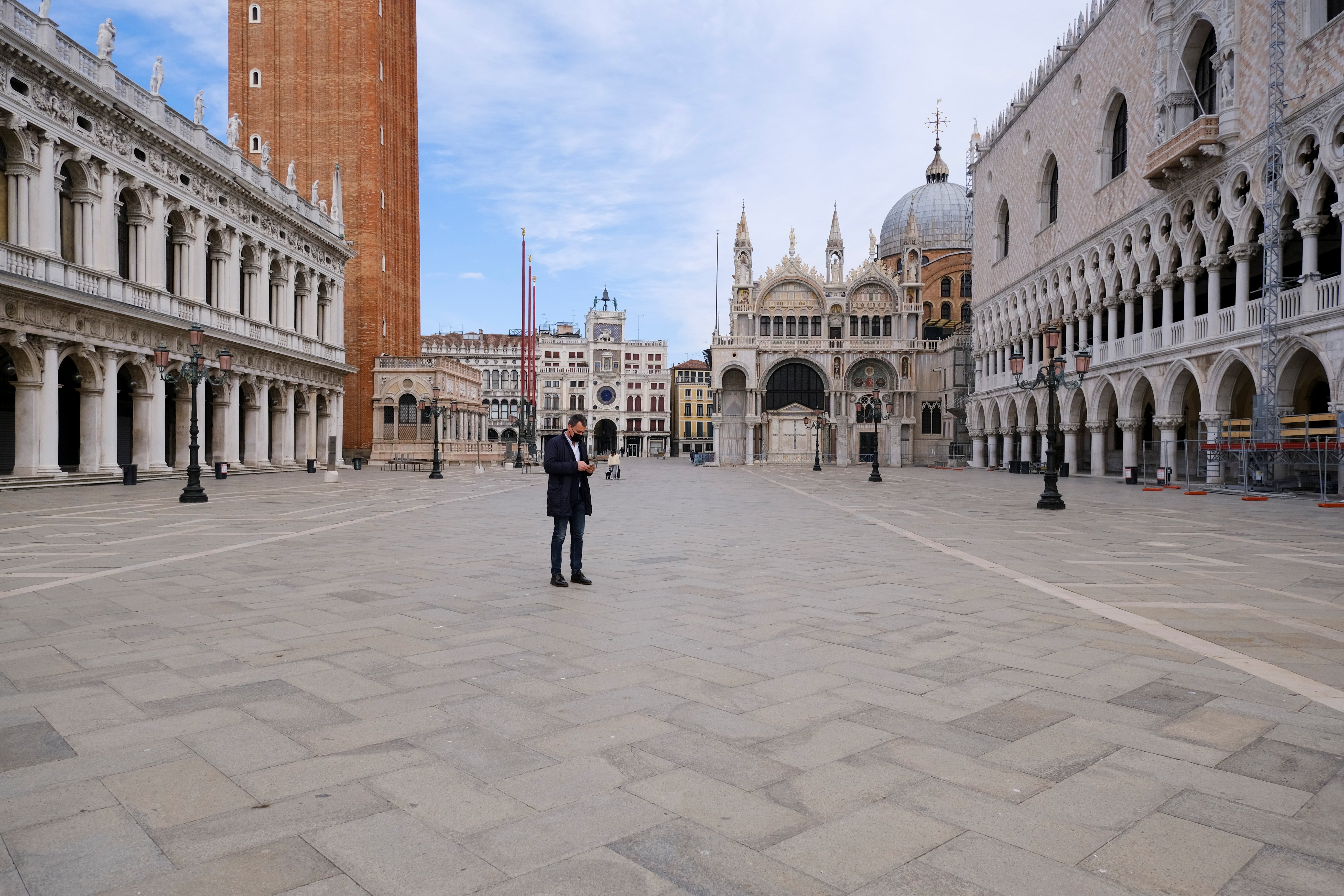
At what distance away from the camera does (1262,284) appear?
2612 cm

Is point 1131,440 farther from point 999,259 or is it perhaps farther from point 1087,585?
point 1087,585

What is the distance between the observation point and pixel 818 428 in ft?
168

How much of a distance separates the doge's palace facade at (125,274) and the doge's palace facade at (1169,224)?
35.6 m

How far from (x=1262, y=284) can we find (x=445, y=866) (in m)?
31.5

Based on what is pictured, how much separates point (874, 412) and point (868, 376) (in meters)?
27.2

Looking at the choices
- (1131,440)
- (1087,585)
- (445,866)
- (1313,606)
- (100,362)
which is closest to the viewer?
(445,866)

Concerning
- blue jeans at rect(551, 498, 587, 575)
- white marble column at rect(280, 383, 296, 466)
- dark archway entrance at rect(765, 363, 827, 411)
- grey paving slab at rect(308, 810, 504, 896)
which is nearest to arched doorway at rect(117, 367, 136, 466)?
white marble column at rect(280, 383, 296, 466)

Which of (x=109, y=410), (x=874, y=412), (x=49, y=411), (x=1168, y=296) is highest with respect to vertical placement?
(x=1168, y=296)

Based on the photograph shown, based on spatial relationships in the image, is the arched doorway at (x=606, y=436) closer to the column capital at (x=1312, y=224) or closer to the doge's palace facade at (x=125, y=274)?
the doge's palace facade at (x=125, y=274)

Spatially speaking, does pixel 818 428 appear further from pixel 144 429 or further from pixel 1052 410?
pixel 144 429

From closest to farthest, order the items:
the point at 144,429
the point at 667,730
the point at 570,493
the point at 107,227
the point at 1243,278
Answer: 1. the point at 667,730
2. the point at 570,493
3. the point at 1243,278
4. the point at 107,227
5. the point at 144,429

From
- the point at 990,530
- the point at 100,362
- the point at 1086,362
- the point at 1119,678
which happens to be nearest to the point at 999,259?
the point at 1086,362

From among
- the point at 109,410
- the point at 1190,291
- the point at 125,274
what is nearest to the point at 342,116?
the point at 125,274

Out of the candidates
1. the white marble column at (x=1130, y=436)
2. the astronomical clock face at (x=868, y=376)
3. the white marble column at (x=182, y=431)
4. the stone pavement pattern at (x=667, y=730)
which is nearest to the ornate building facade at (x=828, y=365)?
the astronomical clock face at (x=868, y=376)
